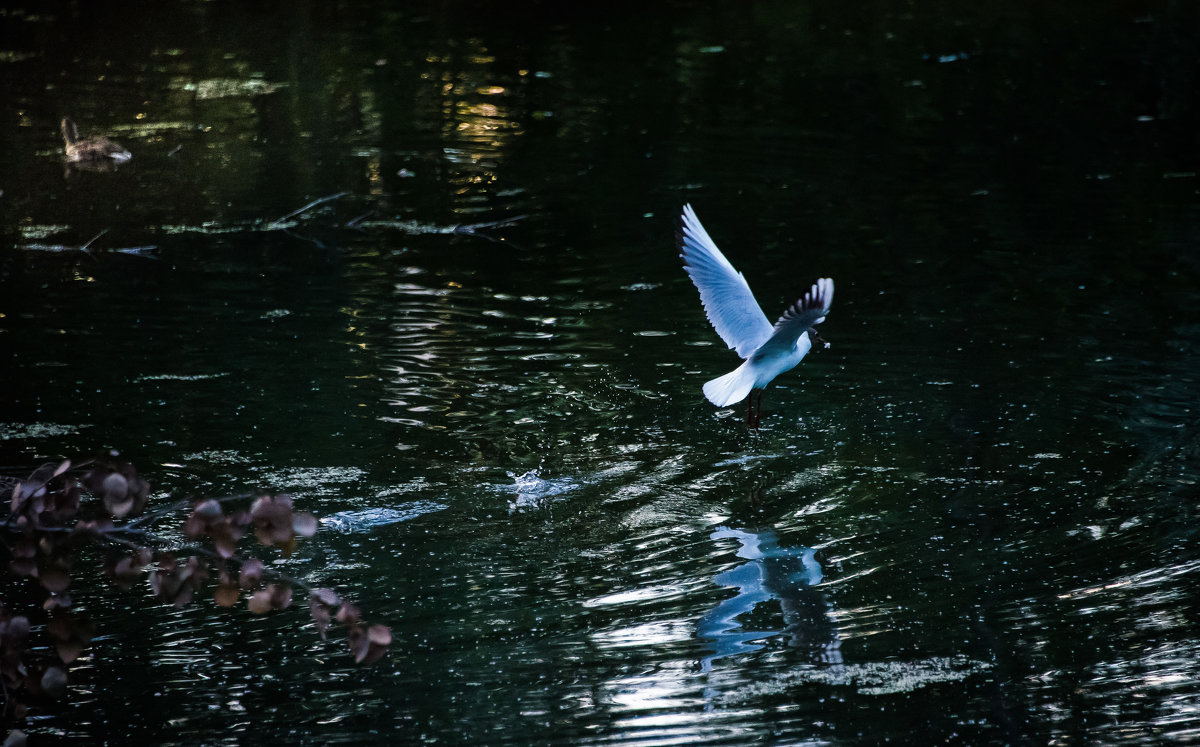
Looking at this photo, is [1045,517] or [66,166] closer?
[1045,517]

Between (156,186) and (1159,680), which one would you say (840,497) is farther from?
(156,186)

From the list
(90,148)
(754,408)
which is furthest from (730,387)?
(90,148)

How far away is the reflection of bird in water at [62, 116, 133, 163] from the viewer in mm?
14852

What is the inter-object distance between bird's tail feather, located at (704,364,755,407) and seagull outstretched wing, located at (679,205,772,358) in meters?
0.44

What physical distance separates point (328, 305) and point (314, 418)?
8.33 ft

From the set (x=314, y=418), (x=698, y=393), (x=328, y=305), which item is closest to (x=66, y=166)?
(x=328, y=305)

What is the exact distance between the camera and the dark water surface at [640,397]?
525 centimetres

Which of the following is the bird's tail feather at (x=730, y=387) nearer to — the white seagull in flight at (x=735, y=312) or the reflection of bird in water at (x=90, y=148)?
the white seagull in flight at (x=735, y=312)

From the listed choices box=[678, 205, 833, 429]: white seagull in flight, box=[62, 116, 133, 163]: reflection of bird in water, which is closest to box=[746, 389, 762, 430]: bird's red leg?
box=[678, 205, 833, 429]: white seagull in flight

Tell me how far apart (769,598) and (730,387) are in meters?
1.67

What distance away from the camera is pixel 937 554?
6.22m

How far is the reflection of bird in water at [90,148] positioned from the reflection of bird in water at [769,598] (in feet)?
35.8

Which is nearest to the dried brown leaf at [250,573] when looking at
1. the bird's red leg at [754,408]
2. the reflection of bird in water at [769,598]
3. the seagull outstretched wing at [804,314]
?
the reflection of bird in water at [769,598]

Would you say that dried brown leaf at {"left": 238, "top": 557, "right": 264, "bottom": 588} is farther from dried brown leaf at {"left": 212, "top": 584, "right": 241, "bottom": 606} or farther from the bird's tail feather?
the bird's tail feather
